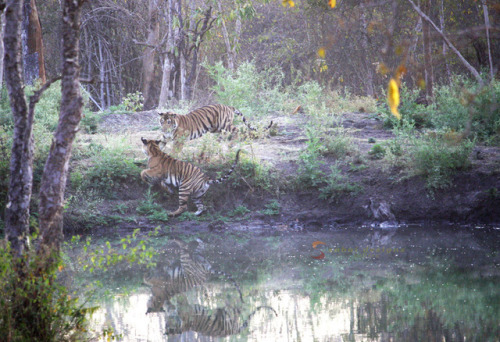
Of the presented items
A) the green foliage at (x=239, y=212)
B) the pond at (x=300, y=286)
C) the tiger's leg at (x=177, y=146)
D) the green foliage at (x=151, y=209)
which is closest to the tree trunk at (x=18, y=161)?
the pond at (x=300, y=286)

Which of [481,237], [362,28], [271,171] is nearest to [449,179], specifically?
[481,237]

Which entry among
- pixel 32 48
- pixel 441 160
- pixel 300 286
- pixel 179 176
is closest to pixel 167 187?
pixel 179 176

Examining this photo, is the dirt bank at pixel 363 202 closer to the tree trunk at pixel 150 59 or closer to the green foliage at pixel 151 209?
the green foliage at pixel 151 209

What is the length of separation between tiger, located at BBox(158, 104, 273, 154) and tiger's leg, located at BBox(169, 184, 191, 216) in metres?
1.18

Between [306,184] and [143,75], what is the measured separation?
16.3 m

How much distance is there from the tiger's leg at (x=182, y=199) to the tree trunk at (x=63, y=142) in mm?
6383

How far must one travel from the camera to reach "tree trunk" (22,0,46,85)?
52.0 ft

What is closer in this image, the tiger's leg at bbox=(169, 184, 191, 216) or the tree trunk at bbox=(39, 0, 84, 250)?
the tree trunk at bbox=(39, 0, 84, 250)

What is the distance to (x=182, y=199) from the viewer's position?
11.4 meters

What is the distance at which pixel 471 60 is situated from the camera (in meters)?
19.3

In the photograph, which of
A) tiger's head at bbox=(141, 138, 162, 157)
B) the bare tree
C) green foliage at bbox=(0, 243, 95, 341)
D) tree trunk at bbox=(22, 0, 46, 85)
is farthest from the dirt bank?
the bare tree

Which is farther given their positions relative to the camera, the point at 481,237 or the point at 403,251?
the point at 481,237

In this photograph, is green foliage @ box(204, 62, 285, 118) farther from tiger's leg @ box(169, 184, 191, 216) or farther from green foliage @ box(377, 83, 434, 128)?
tiger's leg @ box(169, 184, 191, 216)

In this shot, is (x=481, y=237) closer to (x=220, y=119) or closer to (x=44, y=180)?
(x=220, y=119)
